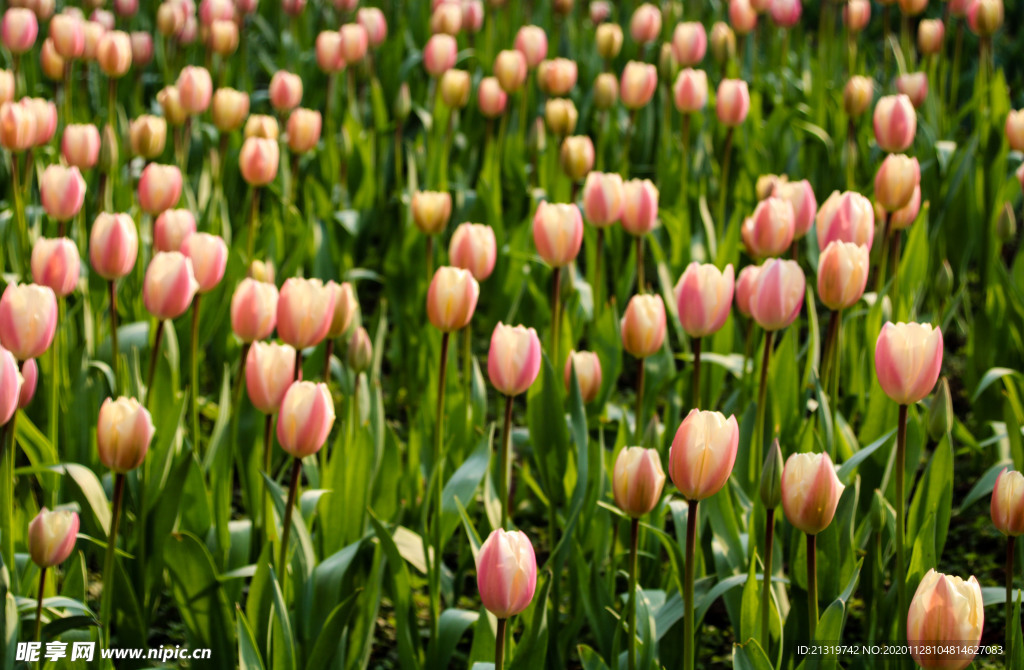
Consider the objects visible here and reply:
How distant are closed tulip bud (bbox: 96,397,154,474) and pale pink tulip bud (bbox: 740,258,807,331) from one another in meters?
0.98

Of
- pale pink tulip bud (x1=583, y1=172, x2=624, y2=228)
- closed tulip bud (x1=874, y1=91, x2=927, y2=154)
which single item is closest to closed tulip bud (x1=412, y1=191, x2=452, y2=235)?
pale pink tulip bud (x1=583, y1=172, x2=624, y2=228)

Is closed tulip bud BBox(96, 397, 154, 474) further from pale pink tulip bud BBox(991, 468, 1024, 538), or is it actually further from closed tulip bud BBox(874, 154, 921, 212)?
closed tulip bud BBox(874, 154, 921, 212)

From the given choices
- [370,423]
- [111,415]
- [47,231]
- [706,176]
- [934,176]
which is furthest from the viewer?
[706,176]

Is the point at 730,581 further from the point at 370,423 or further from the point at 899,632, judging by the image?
the point at 370,423

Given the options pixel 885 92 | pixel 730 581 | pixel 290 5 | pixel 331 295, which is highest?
pixel 290 5

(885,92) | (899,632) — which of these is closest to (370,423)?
(899,632)

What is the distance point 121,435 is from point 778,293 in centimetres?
104

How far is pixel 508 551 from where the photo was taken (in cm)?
122

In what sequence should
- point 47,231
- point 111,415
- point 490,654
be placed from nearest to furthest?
point 111,415
point 490,654
point 47,231

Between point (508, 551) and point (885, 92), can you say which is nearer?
point (508, 551)

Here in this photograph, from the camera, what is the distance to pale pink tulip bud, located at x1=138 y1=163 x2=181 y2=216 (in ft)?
7.90

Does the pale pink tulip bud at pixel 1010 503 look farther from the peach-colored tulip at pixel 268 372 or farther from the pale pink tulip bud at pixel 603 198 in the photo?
the pale pink tulip bud at pixel 603 198

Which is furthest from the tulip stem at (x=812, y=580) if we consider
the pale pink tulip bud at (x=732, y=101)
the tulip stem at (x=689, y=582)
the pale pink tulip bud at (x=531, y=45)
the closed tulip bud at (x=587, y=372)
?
the pale pink tulip bud at (x=531, y=45)

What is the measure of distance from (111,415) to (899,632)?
4.14 ft
